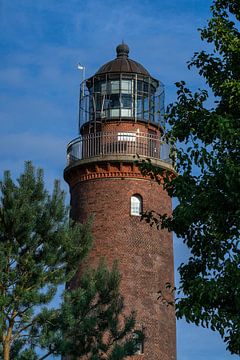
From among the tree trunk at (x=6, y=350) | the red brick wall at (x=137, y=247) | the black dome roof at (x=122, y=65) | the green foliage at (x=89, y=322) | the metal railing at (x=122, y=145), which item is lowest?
the tree trunk at (x=6, y=350)

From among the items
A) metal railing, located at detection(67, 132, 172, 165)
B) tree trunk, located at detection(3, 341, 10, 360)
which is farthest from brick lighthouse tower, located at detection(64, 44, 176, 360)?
tree trunk, located at detection(3, 341, 10, 360)

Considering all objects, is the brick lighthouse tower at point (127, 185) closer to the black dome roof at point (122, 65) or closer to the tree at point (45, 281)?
the black dome roof at point (122, 65)

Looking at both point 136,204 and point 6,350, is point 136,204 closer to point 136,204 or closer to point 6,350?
point 136,204

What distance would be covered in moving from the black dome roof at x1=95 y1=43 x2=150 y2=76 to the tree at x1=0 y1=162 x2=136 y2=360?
1333 centimetres

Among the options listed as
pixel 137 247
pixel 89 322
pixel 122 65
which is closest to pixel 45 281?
pixel 89 322

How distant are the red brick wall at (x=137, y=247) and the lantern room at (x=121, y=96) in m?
2.91

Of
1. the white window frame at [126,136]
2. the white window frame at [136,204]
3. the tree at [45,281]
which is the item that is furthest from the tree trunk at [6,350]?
the white window frame at [126,136]

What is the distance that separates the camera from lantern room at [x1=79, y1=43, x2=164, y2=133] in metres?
34.4

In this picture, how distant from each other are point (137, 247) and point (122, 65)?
316 inches

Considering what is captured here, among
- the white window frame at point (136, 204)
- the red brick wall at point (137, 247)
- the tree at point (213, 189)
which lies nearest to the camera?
the tree at point (213, 189)

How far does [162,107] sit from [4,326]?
17.1 m

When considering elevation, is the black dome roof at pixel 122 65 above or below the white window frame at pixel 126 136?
above

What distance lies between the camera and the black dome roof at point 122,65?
114 feet

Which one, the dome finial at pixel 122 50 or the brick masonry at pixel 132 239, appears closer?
the brick masonry at pixel 132 239
